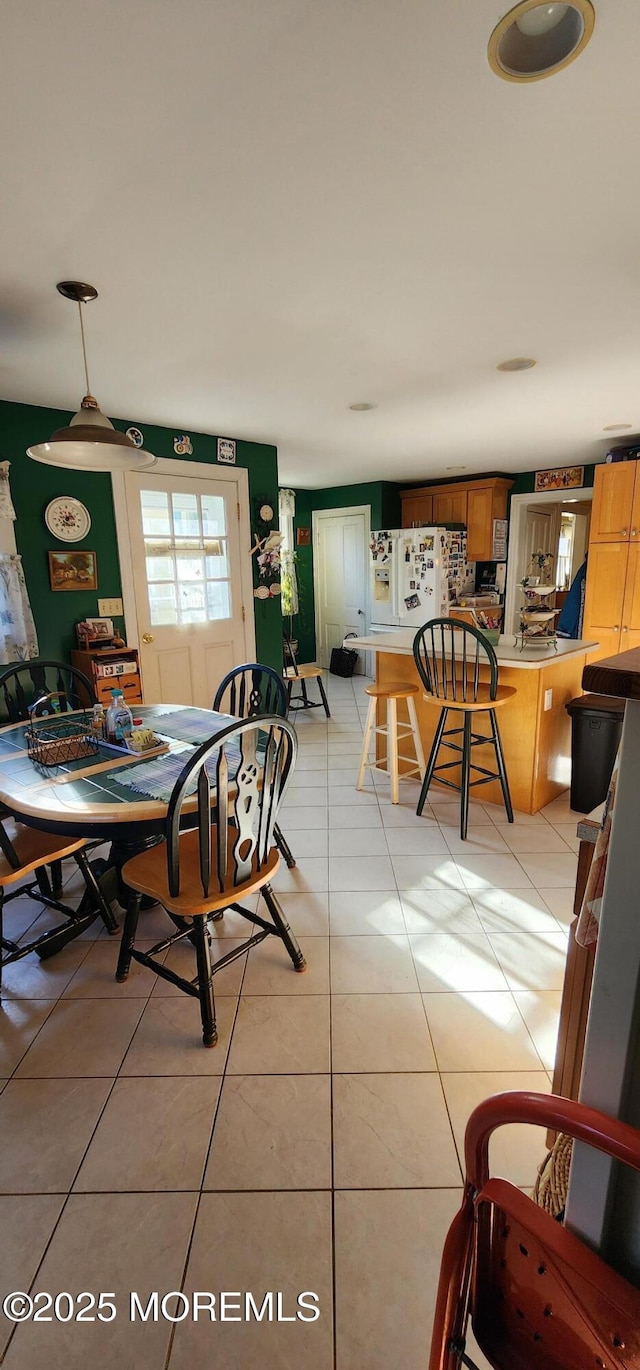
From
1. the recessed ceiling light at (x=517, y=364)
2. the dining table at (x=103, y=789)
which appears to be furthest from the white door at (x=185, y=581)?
the recessed ceiling light at (x=517, y=364)

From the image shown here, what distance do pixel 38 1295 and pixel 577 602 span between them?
5.58 meters

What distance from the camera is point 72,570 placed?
3.50m

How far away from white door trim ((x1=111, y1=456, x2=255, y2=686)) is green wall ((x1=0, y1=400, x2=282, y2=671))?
45 millimetres

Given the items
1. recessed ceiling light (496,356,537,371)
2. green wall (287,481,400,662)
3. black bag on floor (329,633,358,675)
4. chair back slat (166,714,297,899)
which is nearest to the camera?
chair back slat (166,714,297,899)

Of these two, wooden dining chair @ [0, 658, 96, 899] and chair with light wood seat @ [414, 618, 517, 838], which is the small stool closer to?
chair with light wood seat @ [414, 618, 517, 838]

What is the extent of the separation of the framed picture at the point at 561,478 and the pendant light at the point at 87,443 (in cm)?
514

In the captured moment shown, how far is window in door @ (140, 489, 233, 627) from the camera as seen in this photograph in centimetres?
392

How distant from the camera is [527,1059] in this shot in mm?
1671

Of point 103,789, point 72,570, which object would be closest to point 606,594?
point 72,570

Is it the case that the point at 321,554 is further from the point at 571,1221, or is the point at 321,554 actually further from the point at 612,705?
the point at 571,1221

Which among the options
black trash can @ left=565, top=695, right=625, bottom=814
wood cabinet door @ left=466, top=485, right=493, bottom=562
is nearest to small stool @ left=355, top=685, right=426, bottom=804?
black trash can @ left=565, top=695, right=625, bottom=814

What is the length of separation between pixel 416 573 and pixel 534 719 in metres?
3.23

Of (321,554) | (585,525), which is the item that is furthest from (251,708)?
(585,525)

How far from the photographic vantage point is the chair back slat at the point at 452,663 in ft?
9.62
